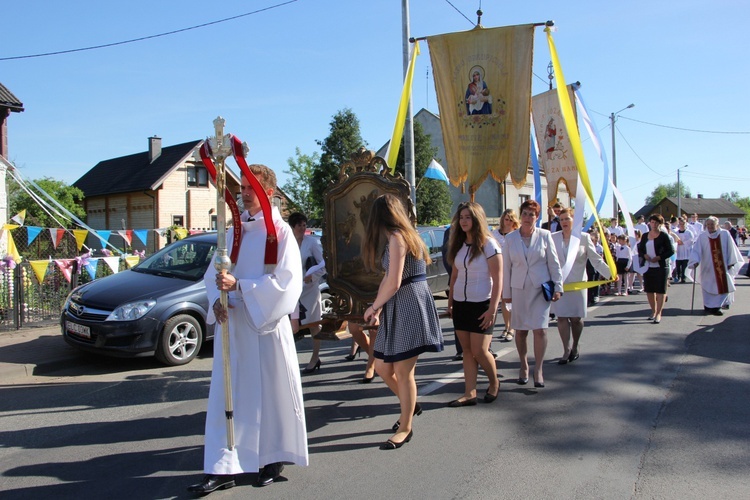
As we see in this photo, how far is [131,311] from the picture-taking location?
715 centimetres

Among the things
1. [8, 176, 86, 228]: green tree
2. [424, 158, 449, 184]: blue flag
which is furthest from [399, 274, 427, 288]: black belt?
[8, 176, 86, 228]: green tree

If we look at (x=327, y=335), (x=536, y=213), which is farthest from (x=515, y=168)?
(x=327, y=335)

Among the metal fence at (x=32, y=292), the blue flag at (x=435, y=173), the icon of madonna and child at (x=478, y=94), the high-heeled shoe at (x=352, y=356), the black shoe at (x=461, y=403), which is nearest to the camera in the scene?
the black shoe at (x=461, y=403)

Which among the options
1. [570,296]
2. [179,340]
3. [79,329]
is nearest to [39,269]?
[79,329]

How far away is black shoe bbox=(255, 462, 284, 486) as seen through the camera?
3779 millimetres

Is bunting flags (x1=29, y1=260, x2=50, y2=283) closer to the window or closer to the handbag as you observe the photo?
the handbag

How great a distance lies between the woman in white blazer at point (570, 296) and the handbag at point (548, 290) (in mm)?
917

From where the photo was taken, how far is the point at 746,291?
15023mm

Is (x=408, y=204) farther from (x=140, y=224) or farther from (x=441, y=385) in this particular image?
(x=140, y=224)

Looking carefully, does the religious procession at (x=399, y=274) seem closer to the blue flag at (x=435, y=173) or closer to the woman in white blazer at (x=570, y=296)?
the woman in white blazer at (x=570, y=296)

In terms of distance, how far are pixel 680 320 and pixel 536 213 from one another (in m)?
5.91

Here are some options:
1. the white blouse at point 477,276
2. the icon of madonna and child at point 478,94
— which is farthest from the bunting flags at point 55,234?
the white blouse at point 477,276

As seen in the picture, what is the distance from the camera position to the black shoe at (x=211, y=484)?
361 centimetres

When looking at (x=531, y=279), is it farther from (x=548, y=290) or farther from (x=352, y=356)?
(x=352, y=356)
